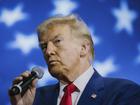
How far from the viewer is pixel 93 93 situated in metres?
1.75

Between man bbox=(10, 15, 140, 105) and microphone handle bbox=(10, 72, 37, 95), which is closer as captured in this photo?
microphone handle bbox=(10, 72, 37, 95)

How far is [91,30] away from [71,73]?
0.73 meters

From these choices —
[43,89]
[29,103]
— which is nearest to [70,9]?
[43,89]

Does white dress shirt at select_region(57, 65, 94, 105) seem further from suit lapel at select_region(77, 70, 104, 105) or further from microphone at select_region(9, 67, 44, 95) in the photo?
microphone at select_region(9, 67, 44, 95)

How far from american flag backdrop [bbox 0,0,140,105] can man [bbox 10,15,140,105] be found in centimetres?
49

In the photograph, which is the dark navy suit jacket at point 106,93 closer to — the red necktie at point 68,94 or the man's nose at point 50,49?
the red necktie at point 68,94

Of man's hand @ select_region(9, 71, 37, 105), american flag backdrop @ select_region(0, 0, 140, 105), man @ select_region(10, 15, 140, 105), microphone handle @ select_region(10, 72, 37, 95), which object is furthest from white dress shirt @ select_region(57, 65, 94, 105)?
american flag backdrop @ select_region(0, 0, 140, 105)

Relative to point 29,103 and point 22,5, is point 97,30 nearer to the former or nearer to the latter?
point 22,5

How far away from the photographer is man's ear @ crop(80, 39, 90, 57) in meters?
1.90

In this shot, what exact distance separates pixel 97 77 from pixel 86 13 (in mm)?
797

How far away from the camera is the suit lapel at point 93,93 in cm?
170

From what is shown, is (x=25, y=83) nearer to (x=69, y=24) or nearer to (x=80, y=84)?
(x=80, y=84)

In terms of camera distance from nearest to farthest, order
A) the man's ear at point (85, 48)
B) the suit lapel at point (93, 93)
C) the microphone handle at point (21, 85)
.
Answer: the microphone handle at point (21, 85) < the suit lapel at point (93, 93) < the man's ear at point (85, 48)

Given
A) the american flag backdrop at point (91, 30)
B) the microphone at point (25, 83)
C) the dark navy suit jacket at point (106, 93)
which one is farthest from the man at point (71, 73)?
the american flag backdrop at point (91, 30)
